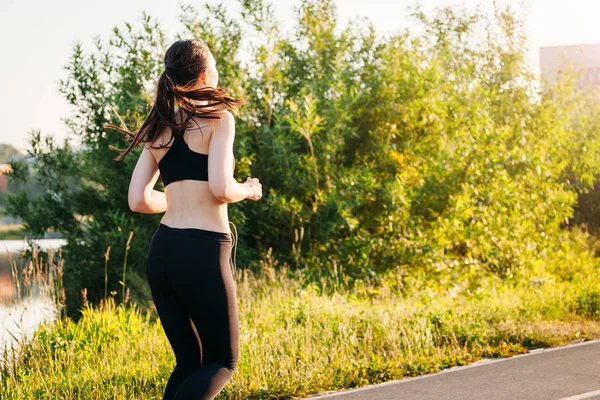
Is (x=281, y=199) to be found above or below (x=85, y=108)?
below

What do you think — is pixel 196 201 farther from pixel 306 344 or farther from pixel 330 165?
pixel 330 165

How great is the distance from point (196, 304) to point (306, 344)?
3600 mm

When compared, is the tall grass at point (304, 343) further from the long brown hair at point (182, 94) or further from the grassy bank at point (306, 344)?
the long brown hair at point (182, 94)

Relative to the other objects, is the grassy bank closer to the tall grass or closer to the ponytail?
the tall grass

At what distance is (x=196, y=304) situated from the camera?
3.43 metres

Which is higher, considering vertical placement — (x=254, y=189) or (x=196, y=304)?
(x=254, y=189)

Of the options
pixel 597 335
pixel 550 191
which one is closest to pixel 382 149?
pixel 550 191

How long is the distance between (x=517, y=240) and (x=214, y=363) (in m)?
11.0

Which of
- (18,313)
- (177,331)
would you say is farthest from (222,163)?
(18,313)

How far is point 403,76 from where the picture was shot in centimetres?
1219

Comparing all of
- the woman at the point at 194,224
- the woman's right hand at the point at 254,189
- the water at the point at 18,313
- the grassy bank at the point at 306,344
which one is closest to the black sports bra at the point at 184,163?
the woman at the point at 194,224

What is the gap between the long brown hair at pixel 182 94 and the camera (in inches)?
137

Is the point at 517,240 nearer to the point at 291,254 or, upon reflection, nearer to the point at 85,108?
the point at 291,254

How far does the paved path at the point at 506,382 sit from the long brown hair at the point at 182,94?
119 inches
